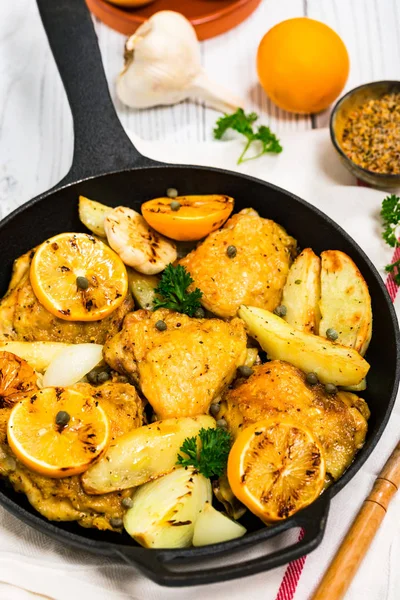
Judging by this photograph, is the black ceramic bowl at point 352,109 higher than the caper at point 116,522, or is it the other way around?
the black ceramic bowl at point 352,109

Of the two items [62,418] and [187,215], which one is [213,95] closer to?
[187,215]

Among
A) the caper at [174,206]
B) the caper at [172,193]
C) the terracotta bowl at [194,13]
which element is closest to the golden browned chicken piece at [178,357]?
the caper at [174,206]

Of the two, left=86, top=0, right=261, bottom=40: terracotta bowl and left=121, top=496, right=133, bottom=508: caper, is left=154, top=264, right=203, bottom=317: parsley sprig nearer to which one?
left=121, top=496, right=133, bottom=508: caper

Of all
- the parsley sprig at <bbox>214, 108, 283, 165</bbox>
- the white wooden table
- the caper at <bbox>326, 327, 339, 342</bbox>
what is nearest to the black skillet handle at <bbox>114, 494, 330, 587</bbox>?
the caper at <bbox>326, 327, 339, 342</bbox>

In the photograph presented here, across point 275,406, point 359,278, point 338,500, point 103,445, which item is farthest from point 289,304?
point 103,445

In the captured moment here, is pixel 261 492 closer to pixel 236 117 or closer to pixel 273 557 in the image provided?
pixel 273 557

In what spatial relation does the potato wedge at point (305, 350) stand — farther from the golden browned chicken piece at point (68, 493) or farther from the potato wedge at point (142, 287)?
the golden browned chicken piece at point (68, 493)

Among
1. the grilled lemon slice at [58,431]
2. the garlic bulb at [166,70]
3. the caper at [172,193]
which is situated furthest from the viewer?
the garlic bulb at [166,70]

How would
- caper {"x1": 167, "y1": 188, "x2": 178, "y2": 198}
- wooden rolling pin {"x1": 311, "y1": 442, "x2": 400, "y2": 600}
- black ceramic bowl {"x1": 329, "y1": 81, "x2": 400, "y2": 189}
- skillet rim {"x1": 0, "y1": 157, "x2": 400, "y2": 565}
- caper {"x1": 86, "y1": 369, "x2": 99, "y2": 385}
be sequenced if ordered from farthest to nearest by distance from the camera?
1. black ceramic bowl {"x1": 329, "y1": 81, "x2": 400, "y2": 189}
2. caper {"x1": 167, "y1": 188, "x2": 178, "y2": 198}
3. caper {"x1": 86, "y1": 369, "x2": 99, "y2": 385}
4. wooden rolling pin {"x1": 311, "y1": 442, "x2": 400, "y2": 600}
5. skillet rim {"x1": 0, "y1": 157, "x2": 400, "y2": 565}
